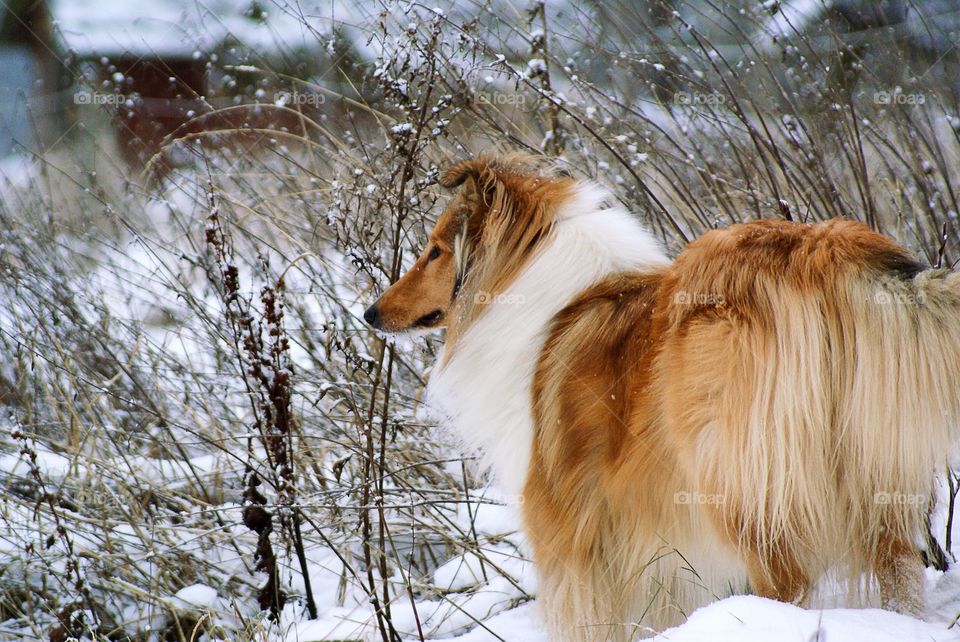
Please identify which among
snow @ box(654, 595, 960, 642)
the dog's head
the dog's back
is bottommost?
snow @ box(654, 595, 960, 642)

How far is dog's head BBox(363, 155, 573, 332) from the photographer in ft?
9.68

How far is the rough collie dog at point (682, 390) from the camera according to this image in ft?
6.80

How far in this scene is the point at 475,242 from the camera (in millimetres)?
3010

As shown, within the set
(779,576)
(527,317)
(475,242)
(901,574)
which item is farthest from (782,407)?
(475,242)

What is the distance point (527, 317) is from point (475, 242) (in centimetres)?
36

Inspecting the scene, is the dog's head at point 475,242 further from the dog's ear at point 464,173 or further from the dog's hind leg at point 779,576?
the dog's hind leg at point 779,576

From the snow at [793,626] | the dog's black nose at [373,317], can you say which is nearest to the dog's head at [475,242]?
the dog's black nose at [373,317]

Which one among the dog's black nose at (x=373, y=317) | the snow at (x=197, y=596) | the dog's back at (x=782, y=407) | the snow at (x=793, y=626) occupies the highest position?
the dog's black nose at (x=373, y=317)

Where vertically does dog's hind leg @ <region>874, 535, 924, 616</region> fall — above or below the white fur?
below

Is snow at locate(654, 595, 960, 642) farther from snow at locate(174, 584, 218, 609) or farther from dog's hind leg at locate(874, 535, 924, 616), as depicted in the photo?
snow at locate(174, 584, 218, 609)

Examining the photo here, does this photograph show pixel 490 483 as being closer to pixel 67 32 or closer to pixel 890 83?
pixel 890 83

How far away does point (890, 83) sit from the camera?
14.9 feet

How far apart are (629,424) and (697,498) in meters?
0.30

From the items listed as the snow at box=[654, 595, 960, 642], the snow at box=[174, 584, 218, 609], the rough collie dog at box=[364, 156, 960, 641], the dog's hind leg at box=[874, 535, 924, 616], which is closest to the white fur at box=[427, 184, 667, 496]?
the rough collie dog at box=[364, 156, 960, 641]
